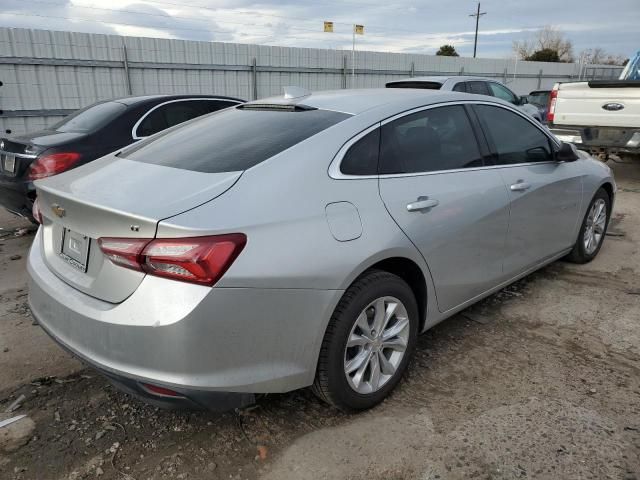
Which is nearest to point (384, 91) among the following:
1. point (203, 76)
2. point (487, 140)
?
point (487, 140)

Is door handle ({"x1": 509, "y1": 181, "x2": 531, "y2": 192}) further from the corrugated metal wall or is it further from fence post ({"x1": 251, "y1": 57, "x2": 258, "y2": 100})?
fence post ({"x1": 251, "y1": 57, "x2": 258, "y2": 100})

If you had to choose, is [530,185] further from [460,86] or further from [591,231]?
[460,86]

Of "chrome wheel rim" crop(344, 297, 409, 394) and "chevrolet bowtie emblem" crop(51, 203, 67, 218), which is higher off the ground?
"chevrolet bowtie emblem" crop(51, 203, 67, 218)

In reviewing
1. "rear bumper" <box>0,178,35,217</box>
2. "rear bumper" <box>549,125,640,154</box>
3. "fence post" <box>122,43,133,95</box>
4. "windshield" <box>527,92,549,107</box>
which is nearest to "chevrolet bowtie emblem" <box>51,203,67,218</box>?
"rear bumper" <box>0,178,35,217</box>

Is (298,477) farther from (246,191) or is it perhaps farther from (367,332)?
(246,191)

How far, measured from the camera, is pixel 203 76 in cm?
1323

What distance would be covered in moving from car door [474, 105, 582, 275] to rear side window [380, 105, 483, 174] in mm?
240

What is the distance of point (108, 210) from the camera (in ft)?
6.91

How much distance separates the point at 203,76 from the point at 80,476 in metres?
12.3

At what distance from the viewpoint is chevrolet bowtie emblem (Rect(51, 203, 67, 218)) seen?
238 cm

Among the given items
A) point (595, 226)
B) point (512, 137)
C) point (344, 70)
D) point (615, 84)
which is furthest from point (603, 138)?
point (344, 70)

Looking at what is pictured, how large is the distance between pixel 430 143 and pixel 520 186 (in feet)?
2.82

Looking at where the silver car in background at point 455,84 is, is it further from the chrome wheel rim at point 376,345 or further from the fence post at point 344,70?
the fence post at point 344,70

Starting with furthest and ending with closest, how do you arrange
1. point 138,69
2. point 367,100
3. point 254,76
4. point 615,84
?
1. point 254,76
2. point 138,69
3. point 615,84
4. point 367,100
